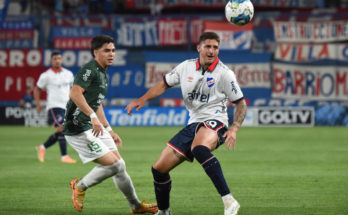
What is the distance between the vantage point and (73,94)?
704 centimetres

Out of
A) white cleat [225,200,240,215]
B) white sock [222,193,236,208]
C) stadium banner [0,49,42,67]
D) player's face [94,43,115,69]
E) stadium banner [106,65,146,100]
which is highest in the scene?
player's face [94,43,115,69]

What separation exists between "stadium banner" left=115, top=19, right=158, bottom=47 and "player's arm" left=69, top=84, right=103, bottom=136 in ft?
68.3

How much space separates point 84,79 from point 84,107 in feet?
1.25

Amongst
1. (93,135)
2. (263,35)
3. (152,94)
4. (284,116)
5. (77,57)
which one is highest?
(152,94)

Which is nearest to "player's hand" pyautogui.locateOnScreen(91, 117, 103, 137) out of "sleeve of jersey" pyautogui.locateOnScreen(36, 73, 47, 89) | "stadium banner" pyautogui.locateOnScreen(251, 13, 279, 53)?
"sleeve of jersey" pyautogui.locateOnScreen(36, 73, 47, 89)

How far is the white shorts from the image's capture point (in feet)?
23.7

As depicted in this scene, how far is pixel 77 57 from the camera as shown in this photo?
89.6ft

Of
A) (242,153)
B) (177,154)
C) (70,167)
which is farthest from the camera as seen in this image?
(242,153)

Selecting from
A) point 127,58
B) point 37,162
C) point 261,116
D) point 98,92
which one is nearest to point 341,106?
point 261,116

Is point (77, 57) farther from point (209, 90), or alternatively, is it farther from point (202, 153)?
point (202, 153)

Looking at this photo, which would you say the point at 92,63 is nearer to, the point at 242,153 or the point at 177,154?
the point at 177,154

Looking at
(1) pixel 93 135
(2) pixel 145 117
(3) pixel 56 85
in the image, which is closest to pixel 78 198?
(1) pixel 93 135

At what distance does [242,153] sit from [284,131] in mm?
8351

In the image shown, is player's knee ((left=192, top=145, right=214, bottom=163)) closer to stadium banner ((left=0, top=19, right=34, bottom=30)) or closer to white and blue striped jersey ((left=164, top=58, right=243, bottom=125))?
white and blue striped jersey ((left=164, top=58, right=243, bottom=125))
